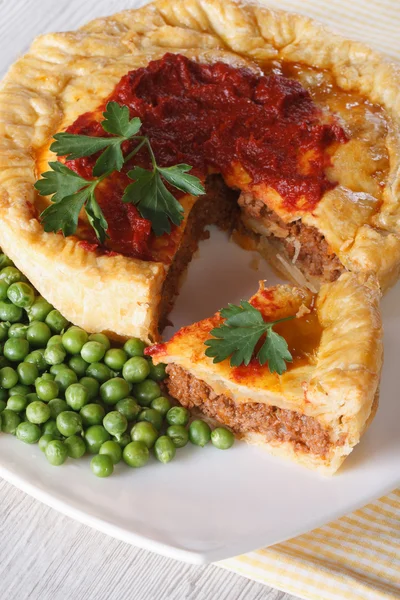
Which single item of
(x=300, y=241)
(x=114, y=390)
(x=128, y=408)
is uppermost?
(x=114, y=390)

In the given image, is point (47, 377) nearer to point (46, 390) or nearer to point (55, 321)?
point (46, 390)

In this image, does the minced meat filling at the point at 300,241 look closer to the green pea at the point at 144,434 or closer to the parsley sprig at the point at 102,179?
the parsley sprig at the point at 102,179

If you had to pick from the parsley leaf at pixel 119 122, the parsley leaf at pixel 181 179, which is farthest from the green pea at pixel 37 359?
the parsley leaf at pixel 119 122

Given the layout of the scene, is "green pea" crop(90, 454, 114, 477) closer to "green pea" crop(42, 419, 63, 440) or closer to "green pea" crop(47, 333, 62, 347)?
"green pea" crop(42, 419, 63, 440)

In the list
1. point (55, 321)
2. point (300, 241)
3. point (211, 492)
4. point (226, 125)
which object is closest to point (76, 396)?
point (55, 321)

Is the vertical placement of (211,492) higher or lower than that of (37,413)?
lower

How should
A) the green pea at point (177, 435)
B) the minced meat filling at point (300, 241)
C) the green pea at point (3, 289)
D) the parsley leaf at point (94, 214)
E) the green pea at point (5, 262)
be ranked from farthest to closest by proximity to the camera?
1. the minced meat filling at point (300, 241)
2. the green pea at point (5, 262)
3. the green pea at point (3, 289)
4. the parsley leaf at point (94, 214)
5. the green pea at point (177, 435)

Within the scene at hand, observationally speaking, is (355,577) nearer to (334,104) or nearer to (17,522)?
(17,522)
